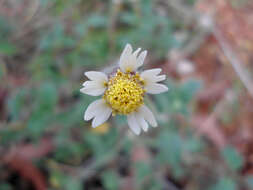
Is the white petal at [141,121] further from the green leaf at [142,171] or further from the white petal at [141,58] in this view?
the green leaf at [142,171]

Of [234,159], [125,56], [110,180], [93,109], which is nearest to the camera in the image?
[125,56]

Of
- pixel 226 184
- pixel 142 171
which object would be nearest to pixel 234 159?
pixel 226 184

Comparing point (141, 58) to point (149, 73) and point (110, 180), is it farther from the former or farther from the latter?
point (110, 180)

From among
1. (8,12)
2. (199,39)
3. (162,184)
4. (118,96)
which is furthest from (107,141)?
(199,39)

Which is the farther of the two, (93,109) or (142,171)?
(142,171)

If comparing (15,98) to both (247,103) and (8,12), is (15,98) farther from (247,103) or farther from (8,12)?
(247,103)

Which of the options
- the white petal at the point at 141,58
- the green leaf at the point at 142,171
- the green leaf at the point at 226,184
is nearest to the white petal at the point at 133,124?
the white petal at the point at 141,58

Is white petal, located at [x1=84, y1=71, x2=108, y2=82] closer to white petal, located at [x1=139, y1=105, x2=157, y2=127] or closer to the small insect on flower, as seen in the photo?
the small insect on flower
